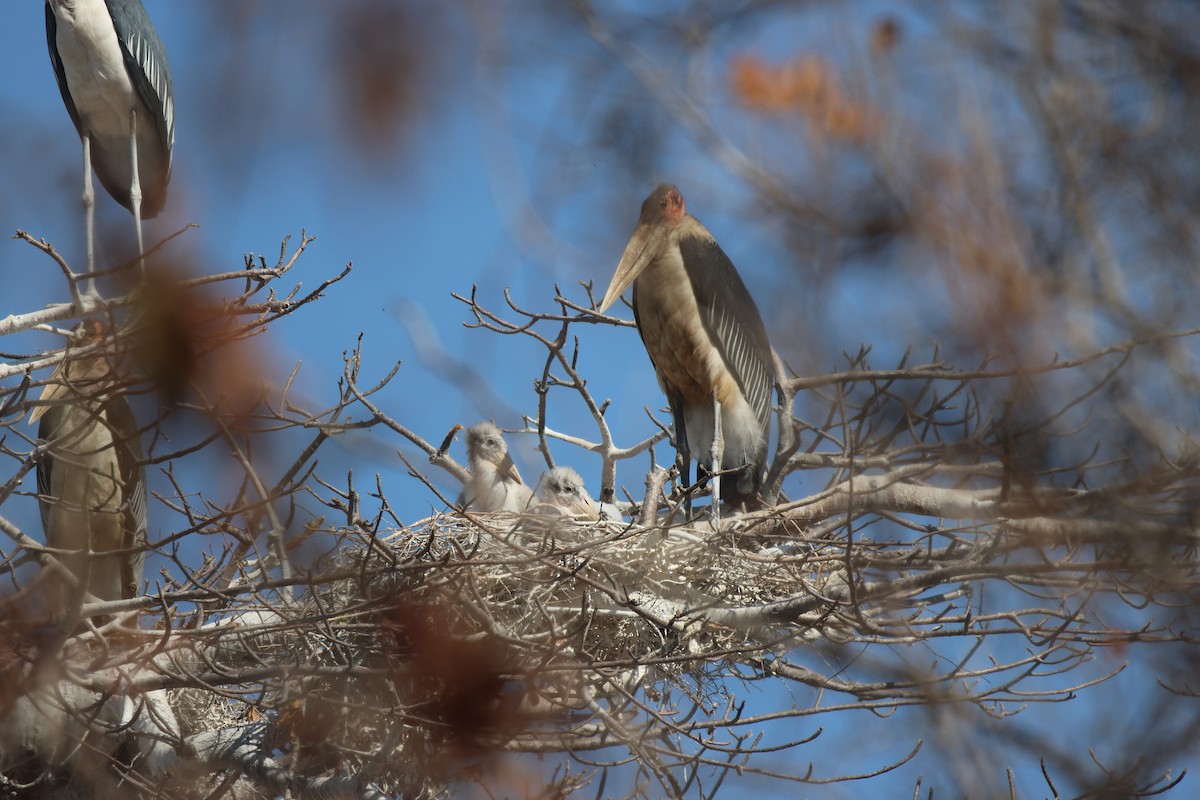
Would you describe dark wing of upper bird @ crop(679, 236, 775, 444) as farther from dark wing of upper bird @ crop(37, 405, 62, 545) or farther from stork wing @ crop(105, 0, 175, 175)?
dark wing of upper bird @ crop(37, 405, 62, 545)

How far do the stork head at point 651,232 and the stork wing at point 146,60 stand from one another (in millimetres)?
2666

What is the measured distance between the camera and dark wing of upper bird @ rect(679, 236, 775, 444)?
7152 mm

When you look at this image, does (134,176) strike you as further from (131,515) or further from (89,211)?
(131,515)

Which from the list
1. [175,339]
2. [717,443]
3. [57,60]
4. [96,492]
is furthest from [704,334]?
[175,339]

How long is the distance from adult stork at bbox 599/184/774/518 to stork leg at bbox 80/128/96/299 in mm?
2733

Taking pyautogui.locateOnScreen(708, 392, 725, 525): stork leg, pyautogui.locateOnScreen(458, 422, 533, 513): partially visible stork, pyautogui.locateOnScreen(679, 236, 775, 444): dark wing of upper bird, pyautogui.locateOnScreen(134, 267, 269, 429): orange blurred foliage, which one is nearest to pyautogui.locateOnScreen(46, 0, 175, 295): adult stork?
pyautogui.locateOnScreen(458, 422, 533, 513): partially visible stork

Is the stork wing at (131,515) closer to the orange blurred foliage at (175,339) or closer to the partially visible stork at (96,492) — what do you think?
the partially visible stork at (96,492)

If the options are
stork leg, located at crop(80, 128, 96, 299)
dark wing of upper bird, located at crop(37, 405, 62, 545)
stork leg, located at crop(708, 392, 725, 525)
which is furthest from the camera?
stork leg, located at crop(708, 392, 725, 525)

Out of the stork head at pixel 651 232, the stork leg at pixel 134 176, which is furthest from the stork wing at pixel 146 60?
the stork head at pixel 651 232

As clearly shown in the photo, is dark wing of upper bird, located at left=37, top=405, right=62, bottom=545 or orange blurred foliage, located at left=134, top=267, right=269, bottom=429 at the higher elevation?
dark wing of upper bird, located at left=37, top=405, right=62, bottom=545

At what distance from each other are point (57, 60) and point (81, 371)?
321 centimetres

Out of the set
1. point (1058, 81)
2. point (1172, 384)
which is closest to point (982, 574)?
point (1172, 384)

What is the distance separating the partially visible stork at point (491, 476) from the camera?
698 centimetres

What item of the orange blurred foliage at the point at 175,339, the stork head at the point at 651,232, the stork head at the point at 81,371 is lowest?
the orange blurred foliage at the point at 175,339
